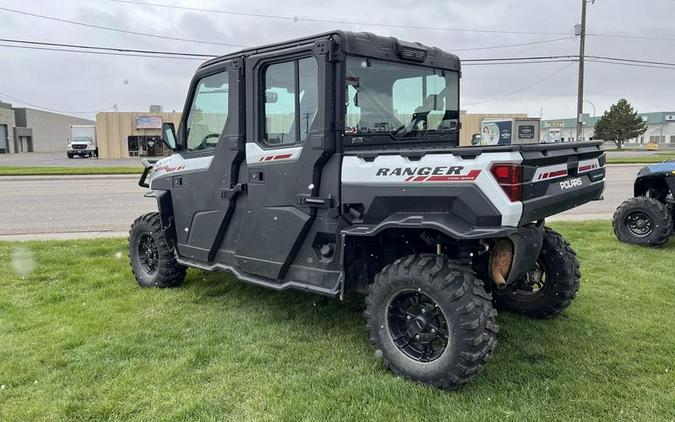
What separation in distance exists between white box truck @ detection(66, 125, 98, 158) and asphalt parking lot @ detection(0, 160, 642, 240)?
86.4ft

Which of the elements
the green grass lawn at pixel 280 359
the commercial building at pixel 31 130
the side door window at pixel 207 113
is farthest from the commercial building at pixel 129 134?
the green grass lawn at pixel 280 359

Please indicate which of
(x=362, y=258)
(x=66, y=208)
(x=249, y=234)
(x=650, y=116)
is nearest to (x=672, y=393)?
(x=362, y=258)

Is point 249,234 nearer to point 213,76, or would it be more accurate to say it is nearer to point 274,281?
point 274,281

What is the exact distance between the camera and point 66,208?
12.6 metres

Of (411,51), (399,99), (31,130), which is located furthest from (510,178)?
(31,130)

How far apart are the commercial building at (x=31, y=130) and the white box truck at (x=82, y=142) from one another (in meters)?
20.8

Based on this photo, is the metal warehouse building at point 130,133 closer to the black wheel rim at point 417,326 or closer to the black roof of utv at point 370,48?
the black roof of utv at point 370,48

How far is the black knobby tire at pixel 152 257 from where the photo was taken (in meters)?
5.84

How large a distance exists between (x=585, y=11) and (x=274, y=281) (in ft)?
98.8

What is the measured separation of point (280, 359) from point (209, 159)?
199 cm

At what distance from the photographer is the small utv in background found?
139 inches

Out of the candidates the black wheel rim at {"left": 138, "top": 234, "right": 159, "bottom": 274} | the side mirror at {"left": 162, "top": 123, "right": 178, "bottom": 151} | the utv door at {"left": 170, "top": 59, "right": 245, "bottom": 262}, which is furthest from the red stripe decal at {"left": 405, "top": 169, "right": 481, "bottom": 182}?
the black wheel rim at {"left": 138, "top": 234, "right": 159, "bottom": 274}

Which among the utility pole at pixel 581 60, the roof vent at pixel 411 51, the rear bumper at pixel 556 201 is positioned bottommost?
the rear bumper at pixel 556 201

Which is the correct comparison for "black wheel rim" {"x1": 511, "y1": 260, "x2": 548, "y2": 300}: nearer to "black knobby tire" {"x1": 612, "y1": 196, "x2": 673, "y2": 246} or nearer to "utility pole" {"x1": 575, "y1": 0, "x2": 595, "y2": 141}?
"black knobby tire" {"x1": 612, "y1": 196, "x2": 673, "y2": 246}
